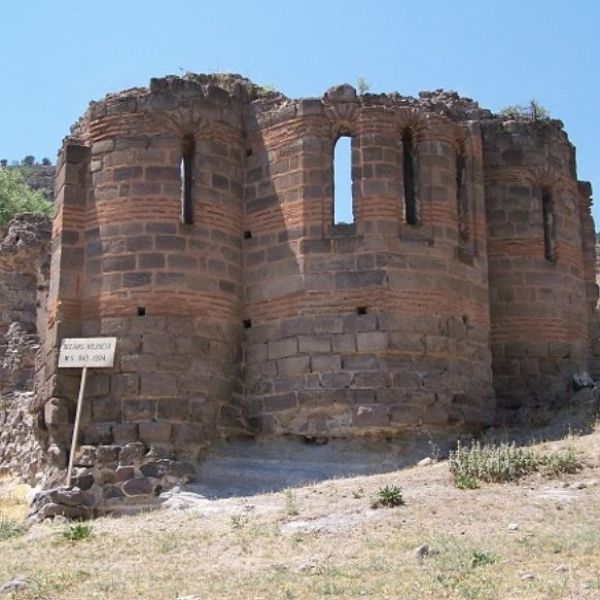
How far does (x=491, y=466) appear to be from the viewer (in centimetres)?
1509

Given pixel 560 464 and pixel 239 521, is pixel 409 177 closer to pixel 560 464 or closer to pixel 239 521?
pixel 560 464

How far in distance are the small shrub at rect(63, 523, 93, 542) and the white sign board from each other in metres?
3.50

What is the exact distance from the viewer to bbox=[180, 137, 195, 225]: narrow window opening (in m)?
18.4

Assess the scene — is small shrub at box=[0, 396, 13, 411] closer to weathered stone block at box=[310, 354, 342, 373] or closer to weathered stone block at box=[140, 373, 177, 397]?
weathered stone block at box=[140, 373, 177, 397]

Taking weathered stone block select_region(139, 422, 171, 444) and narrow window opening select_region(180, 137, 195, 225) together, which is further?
narrow window opening select_region(180, 137, 195, 225)

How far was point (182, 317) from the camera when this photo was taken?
696 inches

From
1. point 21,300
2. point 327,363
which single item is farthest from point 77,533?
point 21,300

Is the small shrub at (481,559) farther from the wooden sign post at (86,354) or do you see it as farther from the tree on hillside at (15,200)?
the tree on hillside at (15,200)

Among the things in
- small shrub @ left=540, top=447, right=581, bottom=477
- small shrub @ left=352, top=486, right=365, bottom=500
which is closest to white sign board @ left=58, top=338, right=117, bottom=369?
small shrub @ left=352, top=486, right=365, bottom=500

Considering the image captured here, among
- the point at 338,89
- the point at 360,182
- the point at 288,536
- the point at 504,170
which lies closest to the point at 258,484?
the point at 288,536

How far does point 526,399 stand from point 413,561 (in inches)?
368

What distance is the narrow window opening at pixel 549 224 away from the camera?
21.0 m

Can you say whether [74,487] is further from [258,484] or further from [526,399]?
[526,399]

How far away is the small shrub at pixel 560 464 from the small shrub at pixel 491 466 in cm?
15
